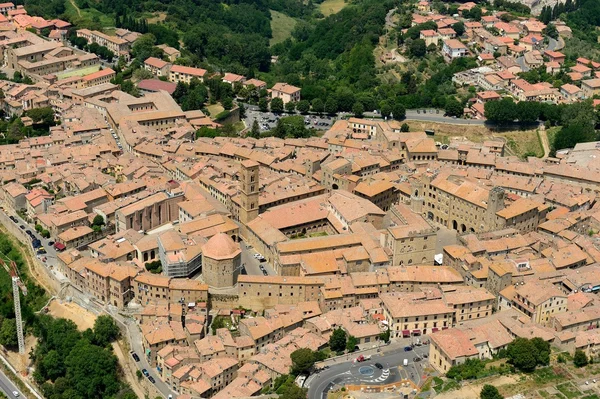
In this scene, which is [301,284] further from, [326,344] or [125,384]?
[125,384]

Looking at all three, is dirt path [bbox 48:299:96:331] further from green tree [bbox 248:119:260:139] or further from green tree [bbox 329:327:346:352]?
green tree [bbox 248:119:260:139]

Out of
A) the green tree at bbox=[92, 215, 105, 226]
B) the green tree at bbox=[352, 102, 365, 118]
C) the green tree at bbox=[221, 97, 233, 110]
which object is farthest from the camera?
the green tree at bbox=[221, 97, 233, 110]

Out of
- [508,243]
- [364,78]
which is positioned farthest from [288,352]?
[364,78]

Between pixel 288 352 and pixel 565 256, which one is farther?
pixel 565 256

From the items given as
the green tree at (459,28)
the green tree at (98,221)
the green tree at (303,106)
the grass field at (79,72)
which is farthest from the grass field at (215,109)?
the green tree at (459,28)

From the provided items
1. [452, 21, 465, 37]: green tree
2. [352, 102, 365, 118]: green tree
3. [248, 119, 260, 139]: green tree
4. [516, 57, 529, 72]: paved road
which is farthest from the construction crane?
[452, 21, 465, 37]: green tree
